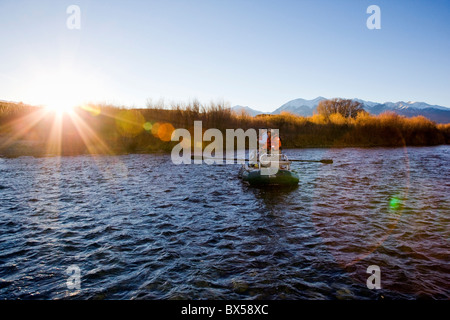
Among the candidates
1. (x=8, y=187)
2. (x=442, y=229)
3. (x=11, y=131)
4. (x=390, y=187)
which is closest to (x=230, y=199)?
(x=442, y=229)

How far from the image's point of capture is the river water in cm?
585

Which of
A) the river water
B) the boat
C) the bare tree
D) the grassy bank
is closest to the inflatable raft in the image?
the boat

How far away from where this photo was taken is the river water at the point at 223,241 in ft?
19.2

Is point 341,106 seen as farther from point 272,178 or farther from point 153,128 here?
point 272,178

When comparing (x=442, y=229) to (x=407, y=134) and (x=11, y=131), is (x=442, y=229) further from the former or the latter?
(x=407, y=134)

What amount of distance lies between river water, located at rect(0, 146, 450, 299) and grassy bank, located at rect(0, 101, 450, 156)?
21.4m

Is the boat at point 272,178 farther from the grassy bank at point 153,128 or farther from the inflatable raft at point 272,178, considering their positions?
the grassy bank at point 153,128

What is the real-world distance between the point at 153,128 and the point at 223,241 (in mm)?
35275

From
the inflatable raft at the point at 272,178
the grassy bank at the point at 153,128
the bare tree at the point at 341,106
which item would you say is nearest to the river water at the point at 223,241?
the inflatable raft at the point at 272,178

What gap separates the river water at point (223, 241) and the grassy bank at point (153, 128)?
21.4 meters

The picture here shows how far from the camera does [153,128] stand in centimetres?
4109

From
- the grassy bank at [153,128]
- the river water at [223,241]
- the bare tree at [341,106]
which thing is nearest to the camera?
the river water at [223,241]

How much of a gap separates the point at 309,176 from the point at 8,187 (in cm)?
1901

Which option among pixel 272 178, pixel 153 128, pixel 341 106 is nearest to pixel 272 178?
pixel 272 178
